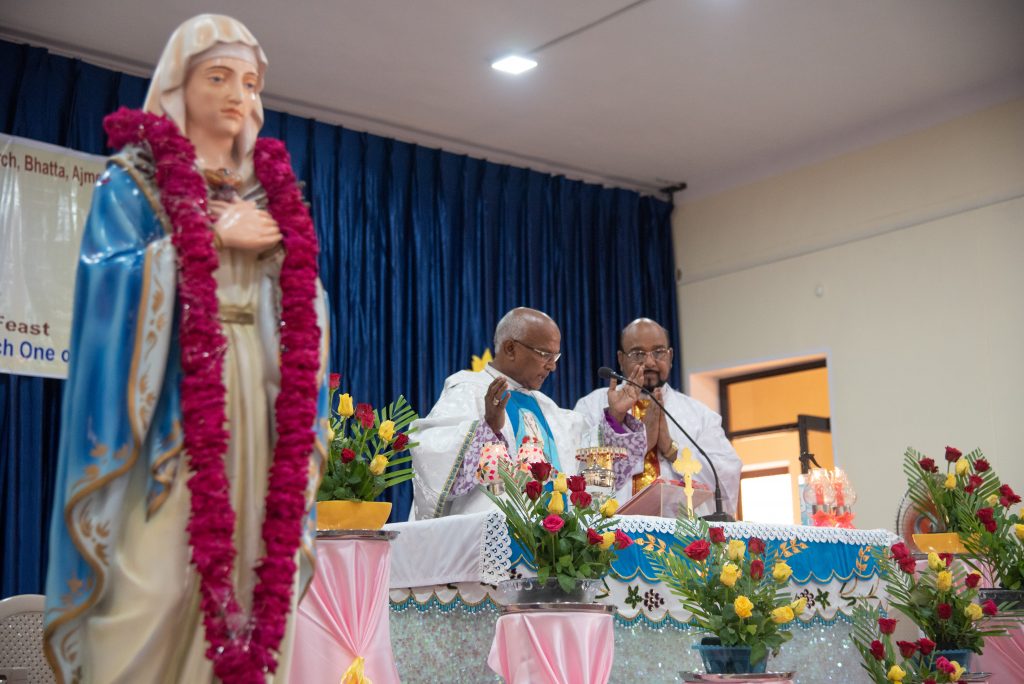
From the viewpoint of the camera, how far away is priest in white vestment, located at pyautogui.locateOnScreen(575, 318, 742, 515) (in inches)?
220

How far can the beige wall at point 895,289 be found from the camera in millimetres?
7445

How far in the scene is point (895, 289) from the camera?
796cm

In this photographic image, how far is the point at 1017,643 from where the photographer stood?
4.63m

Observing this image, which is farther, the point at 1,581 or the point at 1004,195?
the point at 1004,195

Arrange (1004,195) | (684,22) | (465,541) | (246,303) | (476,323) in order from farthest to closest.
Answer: (476,323) < (1004,195) < (684,22) < (465,541) < (246,303)

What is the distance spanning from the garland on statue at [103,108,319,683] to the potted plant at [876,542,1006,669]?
2.28 metres

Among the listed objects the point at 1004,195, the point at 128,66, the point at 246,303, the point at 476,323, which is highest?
the point at 128,66

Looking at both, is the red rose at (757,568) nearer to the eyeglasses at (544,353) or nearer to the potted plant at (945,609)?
the potted plant at (945,609)

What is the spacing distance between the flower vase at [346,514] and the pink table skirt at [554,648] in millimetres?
502

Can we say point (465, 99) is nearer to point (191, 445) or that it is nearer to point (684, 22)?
point (684, 22)

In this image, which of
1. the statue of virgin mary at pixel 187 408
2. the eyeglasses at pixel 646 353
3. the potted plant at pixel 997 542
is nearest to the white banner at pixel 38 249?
the eyeglasses at pixel 646 353

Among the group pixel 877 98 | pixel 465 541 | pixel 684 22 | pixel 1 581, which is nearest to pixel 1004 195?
pixel 877 98

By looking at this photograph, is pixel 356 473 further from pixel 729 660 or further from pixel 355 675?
pixel 729 660

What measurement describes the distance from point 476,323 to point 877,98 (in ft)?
9.36
